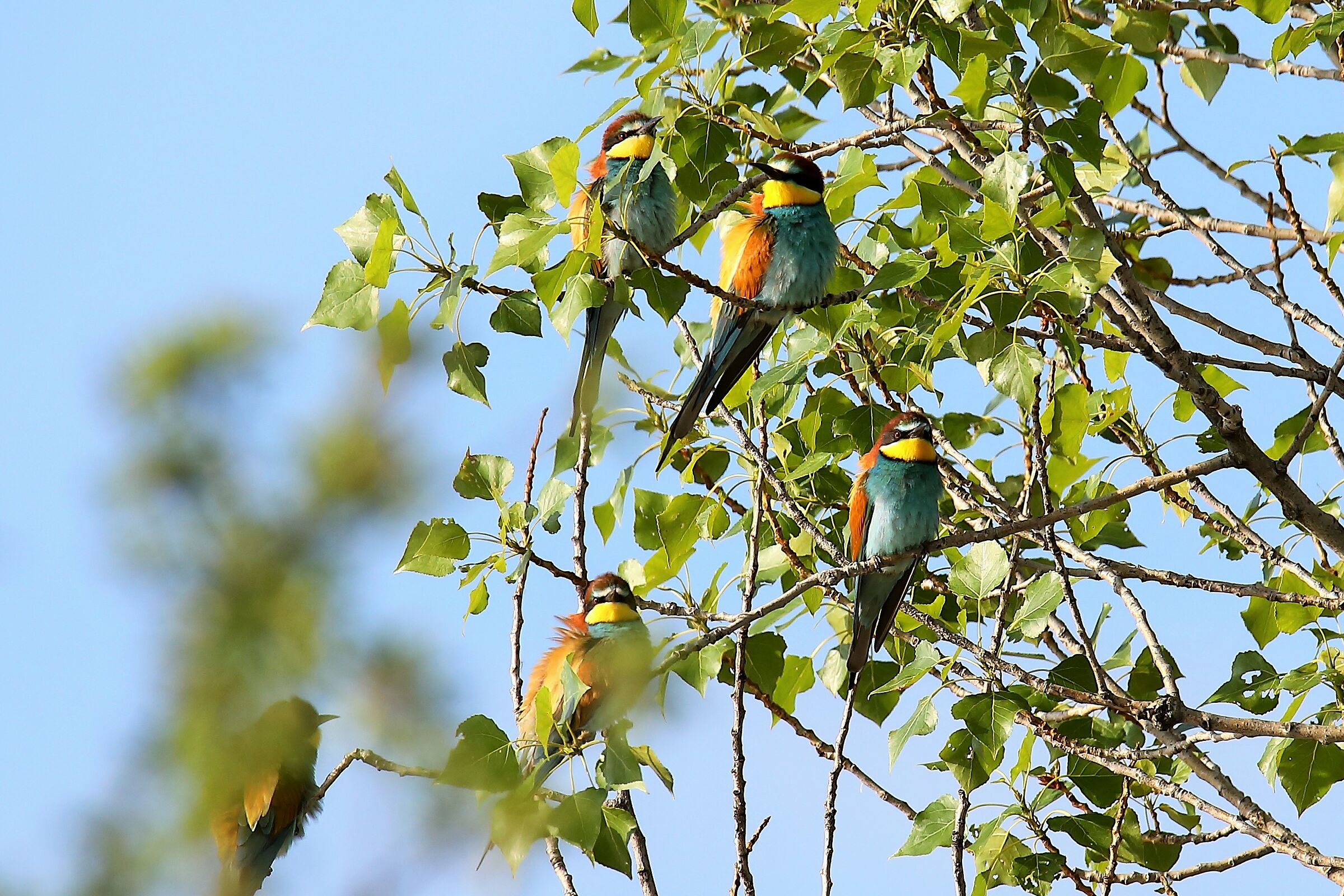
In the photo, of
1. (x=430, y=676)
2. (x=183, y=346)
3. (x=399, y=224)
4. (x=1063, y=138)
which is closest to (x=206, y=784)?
(x=430, y=676)

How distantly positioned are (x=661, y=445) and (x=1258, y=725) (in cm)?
184

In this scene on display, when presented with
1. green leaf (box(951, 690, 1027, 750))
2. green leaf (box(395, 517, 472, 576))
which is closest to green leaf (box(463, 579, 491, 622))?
green leaf (box(395, 517, 472, 576))

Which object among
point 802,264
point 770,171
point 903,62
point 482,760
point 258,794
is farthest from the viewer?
point 802,264

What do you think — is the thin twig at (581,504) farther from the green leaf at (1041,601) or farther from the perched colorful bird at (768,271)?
the green leaf at (1041,601)

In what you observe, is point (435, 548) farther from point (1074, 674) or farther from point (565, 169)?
point (1074, 674)

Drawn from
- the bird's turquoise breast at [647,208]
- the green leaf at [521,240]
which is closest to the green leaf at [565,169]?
the green leaf at [521,240]

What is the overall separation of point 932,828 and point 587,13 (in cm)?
221

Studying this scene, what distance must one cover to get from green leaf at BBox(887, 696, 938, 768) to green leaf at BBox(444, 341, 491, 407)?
126 cm

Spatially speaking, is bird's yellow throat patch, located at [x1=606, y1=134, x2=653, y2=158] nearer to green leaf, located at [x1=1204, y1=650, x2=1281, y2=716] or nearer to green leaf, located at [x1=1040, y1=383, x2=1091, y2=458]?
green leaf, located at [x1=1040, y1=383, x2=1091, y2=458]


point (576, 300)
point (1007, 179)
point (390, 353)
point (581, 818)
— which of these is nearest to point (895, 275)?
point (1007, 179)

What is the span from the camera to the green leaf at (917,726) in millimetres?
2834

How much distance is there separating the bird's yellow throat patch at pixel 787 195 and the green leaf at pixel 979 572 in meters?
1.70

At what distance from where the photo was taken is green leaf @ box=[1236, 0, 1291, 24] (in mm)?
3027

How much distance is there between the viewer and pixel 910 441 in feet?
13.9
